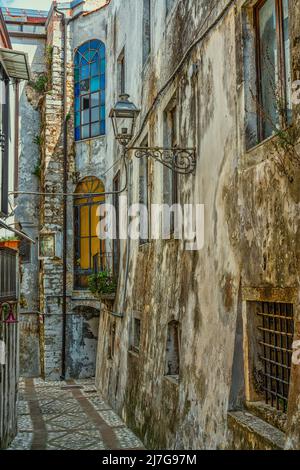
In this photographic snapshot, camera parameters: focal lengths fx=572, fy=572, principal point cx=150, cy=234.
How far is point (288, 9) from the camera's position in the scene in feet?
15.7

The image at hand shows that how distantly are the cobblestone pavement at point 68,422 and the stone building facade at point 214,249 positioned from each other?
41 centimetres

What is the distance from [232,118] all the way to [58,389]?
11740 millimetres

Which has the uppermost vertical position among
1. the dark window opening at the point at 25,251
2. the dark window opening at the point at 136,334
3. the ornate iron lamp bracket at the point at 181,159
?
the ornate iron lamp bracket at the point at 181,159

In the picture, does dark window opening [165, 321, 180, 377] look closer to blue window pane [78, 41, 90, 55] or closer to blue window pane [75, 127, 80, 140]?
blue window pane [75, 127, 80, 140]

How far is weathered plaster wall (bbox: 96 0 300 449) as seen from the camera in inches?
203

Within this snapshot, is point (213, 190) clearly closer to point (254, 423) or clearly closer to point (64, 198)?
point (254, 423)

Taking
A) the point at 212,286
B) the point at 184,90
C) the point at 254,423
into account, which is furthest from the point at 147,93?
the point at 254,423

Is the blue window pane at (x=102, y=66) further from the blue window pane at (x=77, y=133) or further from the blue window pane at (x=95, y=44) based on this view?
the blue window pane at (x=77, y=133)

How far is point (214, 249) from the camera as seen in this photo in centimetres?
654

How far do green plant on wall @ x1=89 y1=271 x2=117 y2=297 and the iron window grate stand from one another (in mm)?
8969

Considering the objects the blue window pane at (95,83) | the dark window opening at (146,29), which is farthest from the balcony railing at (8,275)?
the blue window pane at (95,83)

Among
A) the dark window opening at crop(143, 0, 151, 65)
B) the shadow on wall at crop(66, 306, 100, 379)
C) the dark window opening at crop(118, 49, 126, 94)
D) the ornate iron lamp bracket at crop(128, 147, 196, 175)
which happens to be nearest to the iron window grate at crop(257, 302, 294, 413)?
the ornate iron lamp bracket at crop(128, 147, 196, 175)

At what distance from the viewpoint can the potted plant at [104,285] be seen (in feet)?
46.7

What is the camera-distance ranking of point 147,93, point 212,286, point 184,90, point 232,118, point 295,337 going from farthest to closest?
point 147,93, point 184,90, point 212,286, point 232,118, point 295,337
